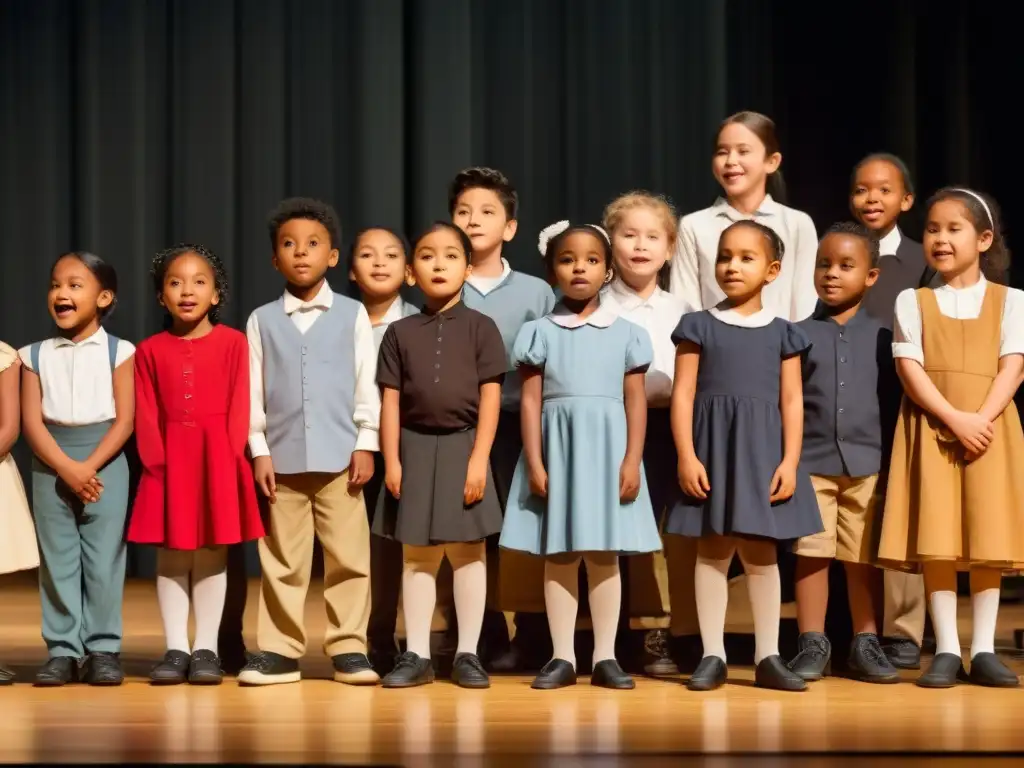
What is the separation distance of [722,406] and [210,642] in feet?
4.24

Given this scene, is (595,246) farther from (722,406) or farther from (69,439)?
(69,439)

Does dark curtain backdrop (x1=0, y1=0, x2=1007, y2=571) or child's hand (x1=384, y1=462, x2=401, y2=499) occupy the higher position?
dark curtain backdrop (x1=0, y1=0, x2=1007, y2=571)

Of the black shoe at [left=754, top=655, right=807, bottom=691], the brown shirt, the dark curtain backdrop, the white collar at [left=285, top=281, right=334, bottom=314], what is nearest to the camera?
the black shoe at [left=754, top=655, right=807, bottom=691]

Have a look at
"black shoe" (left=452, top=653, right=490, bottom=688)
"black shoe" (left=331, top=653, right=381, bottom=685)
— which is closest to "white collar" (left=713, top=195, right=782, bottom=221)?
"black shoe" (left=452, top=653, right=490, bottom=688)

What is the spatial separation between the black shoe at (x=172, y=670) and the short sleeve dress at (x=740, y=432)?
115 centimetres

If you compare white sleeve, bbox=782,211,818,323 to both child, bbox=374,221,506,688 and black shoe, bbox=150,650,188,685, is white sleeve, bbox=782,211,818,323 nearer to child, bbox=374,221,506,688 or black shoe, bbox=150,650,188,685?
child, bbox=374,221,506,688

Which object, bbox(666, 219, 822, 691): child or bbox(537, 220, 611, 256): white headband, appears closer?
bbox(666, 219, 822, 691): child

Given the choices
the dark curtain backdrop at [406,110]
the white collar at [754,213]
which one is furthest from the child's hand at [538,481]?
the dark curtain backdrop at [406,110]

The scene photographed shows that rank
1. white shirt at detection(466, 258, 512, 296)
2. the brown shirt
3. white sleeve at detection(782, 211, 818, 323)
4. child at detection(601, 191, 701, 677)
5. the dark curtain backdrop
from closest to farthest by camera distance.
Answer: the brown shirt → child at detection(601, 191, 701, 677) → white shirt at detection(466, 258, 512, 296) → white sleeve at detection(782, 211, 818, 323) → the dark curtain backdrop

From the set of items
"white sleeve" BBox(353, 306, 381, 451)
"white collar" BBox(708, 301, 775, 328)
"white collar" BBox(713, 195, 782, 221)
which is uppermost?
"white collar" BBox(713, 195, 782, 221)

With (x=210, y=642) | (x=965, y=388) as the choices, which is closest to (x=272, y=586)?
(x=210, y=642)

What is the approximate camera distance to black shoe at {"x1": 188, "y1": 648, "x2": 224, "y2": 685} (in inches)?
127

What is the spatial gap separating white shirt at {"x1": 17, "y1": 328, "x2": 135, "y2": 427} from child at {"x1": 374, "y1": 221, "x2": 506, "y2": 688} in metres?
0.65

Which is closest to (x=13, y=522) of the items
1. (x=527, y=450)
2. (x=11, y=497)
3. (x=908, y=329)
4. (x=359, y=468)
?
(x=11, y=497)
